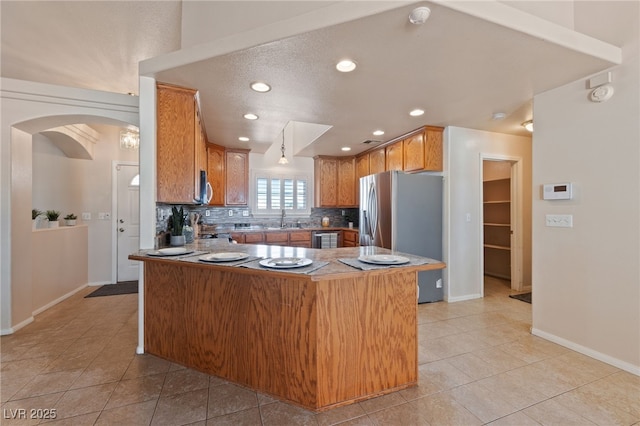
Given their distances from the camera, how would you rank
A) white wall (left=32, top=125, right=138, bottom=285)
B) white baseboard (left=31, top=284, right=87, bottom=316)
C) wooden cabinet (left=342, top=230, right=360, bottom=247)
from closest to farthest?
white baseboard (left=31, top=284, right=87, bottom=316) → white wall (left=32, top=125, right=138, bottom=285) → wooden cabinet (left=342, top=230, right=360, bottom=247)

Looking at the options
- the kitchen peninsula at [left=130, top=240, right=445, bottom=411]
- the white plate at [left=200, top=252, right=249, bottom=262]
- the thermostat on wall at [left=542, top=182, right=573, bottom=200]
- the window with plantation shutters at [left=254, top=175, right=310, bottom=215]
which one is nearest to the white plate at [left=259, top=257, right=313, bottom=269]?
the kitchen peninsula at [left=130, top=240, right=445, bottom=411]

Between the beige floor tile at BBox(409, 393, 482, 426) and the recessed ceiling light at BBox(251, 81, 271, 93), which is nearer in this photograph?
the beige floor tile at BBox(409, 393, 482, 426)

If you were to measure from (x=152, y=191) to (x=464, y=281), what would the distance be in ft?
12.6

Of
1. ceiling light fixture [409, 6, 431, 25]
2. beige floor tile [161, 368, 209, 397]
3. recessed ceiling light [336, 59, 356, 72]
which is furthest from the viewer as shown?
recessed ceiling light [336, 59, 356, 72]

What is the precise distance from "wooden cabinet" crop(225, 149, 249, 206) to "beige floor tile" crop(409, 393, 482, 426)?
4179 millimetres

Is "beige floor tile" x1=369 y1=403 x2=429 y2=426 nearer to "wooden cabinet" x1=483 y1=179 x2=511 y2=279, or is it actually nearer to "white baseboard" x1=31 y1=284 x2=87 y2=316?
"white baseboard" x1=31 y1=284 x2=87 y2=316

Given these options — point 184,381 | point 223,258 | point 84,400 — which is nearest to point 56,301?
point 84,400

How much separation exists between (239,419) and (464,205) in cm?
350

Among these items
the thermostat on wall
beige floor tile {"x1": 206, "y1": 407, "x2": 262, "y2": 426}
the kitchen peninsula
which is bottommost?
beige floor tile {"x1": 206, "y1": 407, "x2": 262, "y2": 426}

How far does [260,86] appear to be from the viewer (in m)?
2.38

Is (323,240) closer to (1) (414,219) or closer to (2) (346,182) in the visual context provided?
(2) (346,182)

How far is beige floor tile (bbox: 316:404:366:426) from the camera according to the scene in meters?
1.55

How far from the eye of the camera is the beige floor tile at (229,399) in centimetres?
163

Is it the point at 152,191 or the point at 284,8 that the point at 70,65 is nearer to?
the point at 152,191
